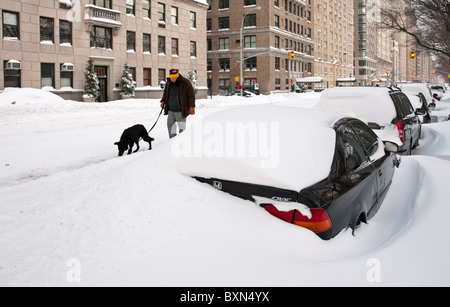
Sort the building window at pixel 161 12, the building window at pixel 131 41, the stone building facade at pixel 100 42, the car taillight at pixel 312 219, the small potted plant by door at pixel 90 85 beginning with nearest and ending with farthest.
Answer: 1. the car taillight at pixel 312 219
2. the stone building facade at pixel 100 42
3. the small potted plant by door at pixel 90 85
4. the building window at pixel 131 41
5. the building window at pixel 161 12

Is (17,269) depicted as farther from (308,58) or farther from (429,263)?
(308,58)

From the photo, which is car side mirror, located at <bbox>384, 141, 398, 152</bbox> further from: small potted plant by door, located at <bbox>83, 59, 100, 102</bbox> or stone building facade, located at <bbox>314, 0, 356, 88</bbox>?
stone building facade, located at <bbox>314, 0, 356, 88</bbox>

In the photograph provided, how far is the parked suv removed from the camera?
8.19 m

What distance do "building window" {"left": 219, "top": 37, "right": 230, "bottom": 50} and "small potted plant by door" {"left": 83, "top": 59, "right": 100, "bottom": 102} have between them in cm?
3993

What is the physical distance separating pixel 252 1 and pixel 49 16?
138 feet

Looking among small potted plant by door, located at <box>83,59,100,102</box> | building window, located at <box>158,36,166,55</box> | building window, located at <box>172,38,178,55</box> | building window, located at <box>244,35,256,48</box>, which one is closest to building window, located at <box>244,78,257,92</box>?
building window, located at <box>244,35,256,48</box>

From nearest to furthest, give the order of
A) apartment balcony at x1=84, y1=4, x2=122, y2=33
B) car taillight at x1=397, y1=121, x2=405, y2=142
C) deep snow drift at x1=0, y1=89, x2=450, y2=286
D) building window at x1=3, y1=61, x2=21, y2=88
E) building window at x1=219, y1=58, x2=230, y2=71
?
deep snow drift at x1=0, y1=89, x2=450, y2=286
car taillight at x1=397, y1=121, x2=405, y2=142
building window at x1=3, y1=61, x2=21, y2=88
apartment balcony at x1=84, y1=4, x2=122, y2=33
building window at x1=219, y1=58, x2=230, y2=71

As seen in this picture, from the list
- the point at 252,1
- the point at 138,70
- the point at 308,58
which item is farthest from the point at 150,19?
the point at 308,58

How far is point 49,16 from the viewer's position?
94.3 ft

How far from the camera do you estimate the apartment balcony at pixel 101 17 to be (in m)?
31.2

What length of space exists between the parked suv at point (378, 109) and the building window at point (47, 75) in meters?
25.1

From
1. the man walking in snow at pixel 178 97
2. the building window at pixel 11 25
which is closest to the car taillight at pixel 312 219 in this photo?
the man walking in snow at pixel 178 97

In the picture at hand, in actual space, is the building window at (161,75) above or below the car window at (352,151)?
above

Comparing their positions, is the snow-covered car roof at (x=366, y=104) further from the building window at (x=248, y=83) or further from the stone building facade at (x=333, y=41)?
the stone building facade at (x=333, y=41)
